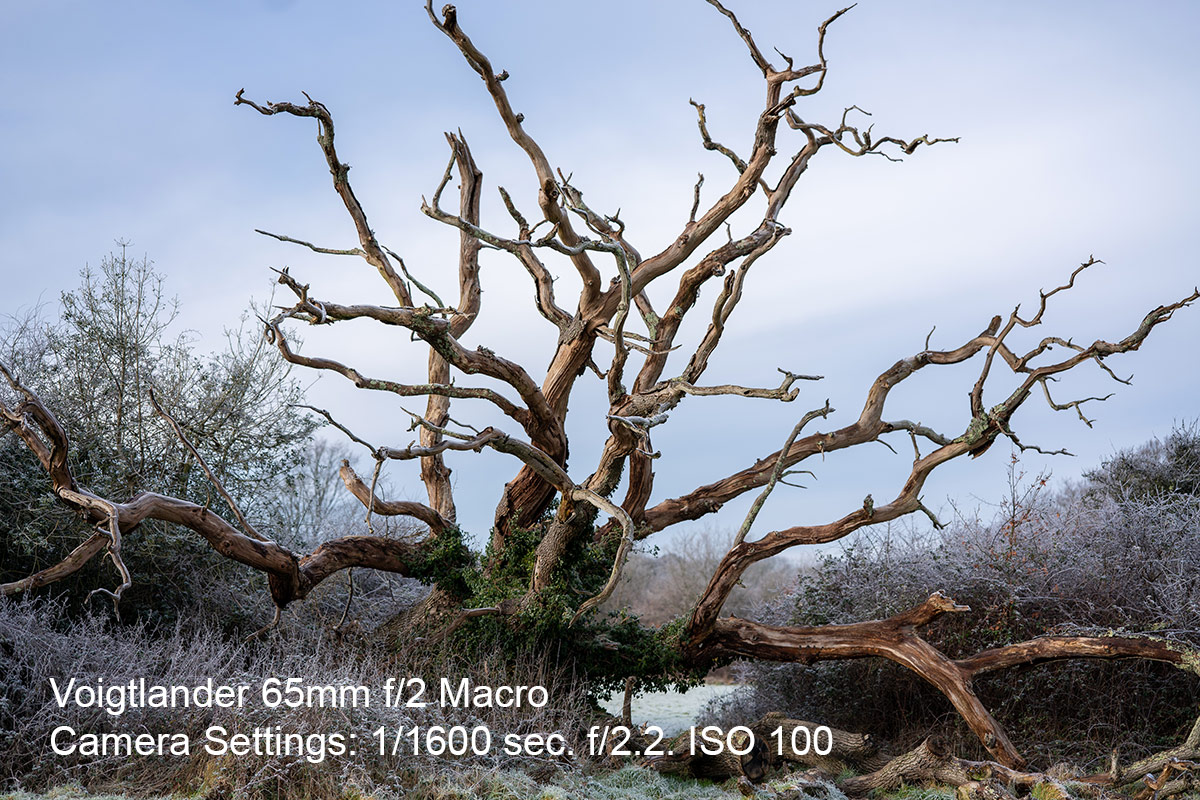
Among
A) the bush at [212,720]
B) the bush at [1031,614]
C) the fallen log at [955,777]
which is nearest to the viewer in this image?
the bush at [212,720]

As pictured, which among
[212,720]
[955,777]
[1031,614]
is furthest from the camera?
[1031,614]

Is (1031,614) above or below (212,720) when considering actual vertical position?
above

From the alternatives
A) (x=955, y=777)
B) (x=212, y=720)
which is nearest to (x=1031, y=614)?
(x=955, y=777)

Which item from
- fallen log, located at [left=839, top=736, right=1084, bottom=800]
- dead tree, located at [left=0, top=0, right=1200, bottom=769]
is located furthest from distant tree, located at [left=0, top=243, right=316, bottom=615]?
fallen log, located at [left=839, top=736, right=1084, bottom=800]

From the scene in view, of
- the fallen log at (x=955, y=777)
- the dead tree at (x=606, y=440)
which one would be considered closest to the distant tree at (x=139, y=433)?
the dead tree at (x=606, y=440)

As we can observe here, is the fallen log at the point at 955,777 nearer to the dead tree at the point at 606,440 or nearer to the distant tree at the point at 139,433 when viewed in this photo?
the dead tree at the point at 606,440

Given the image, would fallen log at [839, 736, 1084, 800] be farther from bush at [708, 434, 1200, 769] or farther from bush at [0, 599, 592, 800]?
bush at [0, 599, 592, 800]

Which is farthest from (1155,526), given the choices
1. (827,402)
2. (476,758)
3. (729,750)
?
(476,758)

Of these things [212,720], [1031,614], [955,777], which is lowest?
[955,777]

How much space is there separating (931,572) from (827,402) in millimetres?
2512

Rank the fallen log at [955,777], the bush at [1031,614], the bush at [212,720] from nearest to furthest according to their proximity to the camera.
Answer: the bush at [212,720] < the fallen log at [955,777] < the bush at [1031,614]

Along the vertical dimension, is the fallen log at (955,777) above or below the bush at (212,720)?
below

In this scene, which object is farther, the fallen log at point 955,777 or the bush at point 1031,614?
the bush at point 1031,614

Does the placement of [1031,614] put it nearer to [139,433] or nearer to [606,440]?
[606,440]
